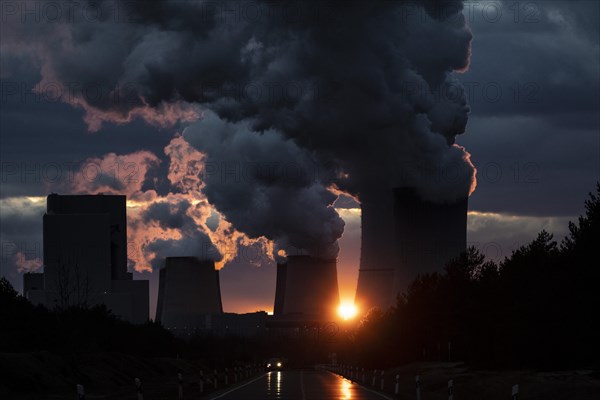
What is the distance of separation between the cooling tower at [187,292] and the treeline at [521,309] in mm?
60170

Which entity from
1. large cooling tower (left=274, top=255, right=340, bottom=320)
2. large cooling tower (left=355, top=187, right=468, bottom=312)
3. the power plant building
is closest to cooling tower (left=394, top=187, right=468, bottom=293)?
large cooling tower (left=355, top=187, right=468, bottom=312)

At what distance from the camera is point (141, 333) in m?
121

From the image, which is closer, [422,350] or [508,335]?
[508,335]

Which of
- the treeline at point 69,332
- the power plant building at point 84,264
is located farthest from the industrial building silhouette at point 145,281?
the treeline at point 69,332

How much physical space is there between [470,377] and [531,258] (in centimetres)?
1494

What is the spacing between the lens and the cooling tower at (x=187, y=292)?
521 ft

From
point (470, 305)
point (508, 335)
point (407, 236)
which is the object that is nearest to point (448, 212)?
point (407, 236)

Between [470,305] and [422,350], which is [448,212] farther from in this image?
[470,305]

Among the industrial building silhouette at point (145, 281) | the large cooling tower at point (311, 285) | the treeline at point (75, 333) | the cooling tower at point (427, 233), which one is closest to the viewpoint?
the treeline at point (75, 333)

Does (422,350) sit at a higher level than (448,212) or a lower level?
lower

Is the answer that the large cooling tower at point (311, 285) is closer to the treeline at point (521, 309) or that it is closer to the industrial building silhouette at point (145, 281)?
the industrial building silhouette at point (145, 281)

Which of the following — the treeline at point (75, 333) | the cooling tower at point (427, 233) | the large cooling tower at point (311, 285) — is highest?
the cooling tower at point (427, 233)

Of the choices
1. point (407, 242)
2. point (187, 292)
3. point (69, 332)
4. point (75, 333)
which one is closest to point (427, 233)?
point (407, 242)

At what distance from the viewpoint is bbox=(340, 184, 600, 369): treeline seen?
49.6m
